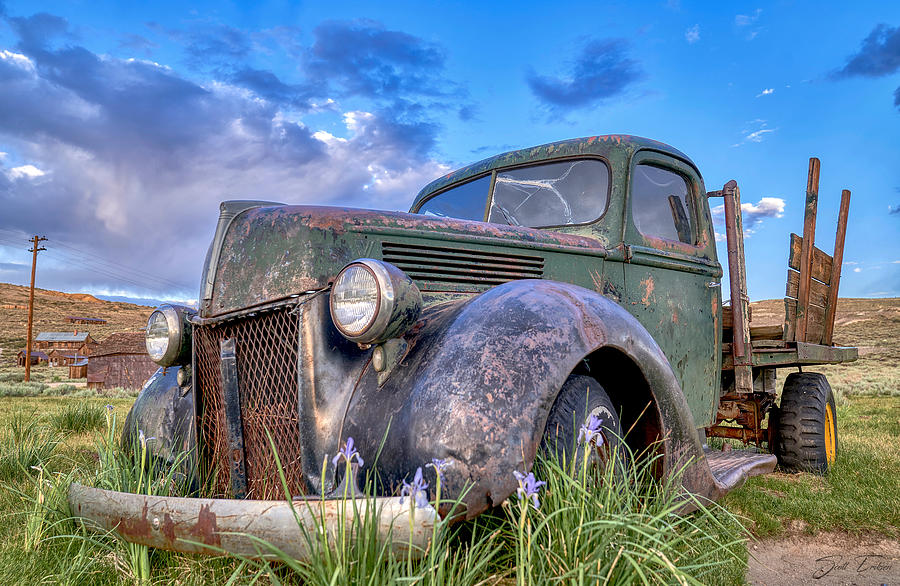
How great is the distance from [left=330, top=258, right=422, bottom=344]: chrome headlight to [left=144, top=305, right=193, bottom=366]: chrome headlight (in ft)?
4.41

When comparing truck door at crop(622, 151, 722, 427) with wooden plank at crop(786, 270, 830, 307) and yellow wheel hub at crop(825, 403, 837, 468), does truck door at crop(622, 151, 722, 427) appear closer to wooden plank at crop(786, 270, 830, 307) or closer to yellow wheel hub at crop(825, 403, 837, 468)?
wooden plank at crop(786, 270, 830, 307)

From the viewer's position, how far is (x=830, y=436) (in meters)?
5.32

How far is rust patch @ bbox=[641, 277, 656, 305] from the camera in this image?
351cm

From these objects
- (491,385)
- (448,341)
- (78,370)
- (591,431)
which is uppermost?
(448,341)

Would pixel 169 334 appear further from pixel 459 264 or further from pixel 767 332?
pixel 767 332

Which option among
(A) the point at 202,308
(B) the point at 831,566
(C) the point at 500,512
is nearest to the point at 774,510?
(B) the point at 831,566

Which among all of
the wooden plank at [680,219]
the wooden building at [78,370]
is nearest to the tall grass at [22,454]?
the wooden plank at [680,219]

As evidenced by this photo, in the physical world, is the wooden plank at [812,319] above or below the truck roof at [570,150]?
below

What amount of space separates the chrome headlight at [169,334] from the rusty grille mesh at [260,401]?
0.37 m

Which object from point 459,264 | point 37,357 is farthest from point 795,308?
point 37,357

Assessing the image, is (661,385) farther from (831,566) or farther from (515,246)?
(831,566)

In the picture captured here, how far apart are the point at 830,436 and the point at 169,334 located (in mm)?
5415

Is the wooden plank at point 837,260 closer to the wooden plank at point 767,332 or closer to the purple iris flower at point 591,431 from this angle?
the wooden plank at point 767,332

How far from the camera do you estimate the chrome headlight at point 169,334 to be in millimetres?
3055
